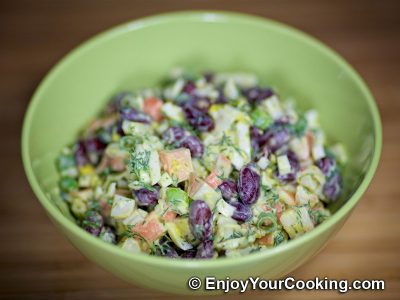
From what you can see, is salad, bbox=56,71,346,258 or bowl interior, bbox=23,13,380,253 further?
bowl interior, bbox=23,13,380,253

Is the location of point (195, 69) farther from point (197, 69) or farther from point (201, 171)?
point (201, 171)

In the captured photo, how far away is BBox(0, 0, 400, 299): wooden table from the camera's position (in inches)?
56.7

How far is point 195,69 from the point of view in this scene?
1.86 m

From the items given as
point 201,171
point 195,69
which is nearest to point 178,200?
point 201,171

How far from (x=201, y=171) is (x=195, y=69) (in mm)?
552

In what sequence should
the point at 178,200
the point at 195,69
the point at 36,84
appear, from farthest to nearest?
the point at 36,84, the point at 195,69, the point at 178,200

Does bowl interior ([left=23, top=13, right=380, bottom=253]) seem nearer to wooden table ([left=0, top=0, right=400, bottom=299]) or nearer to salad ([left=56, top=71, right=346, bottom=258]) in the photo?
salad ([left=56, top=71, right=346, bottom=258])

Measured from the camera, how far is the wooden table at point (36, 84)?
1441 mm

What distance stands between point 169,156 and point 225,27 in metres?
0.63

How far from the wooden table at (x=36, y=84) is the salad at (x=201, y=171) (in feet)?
0.47

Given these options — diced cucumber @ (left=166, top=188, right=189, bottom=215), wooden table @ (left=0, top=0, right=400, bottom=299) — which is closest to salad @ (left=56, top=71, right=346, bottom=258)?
diced cucumber @ (left=166, top=188, right=189, bottom=215)

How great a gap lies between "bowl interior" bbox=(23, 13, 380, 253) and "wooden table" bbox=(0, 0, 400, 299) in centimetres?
17

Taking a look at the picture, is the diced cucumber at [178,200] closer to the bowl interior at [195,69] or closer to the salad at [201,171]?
the salad at [201,171]

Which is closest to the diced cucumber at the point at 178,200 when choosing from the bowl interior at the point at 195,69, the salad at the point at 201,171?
the salad at the point at 201,171
